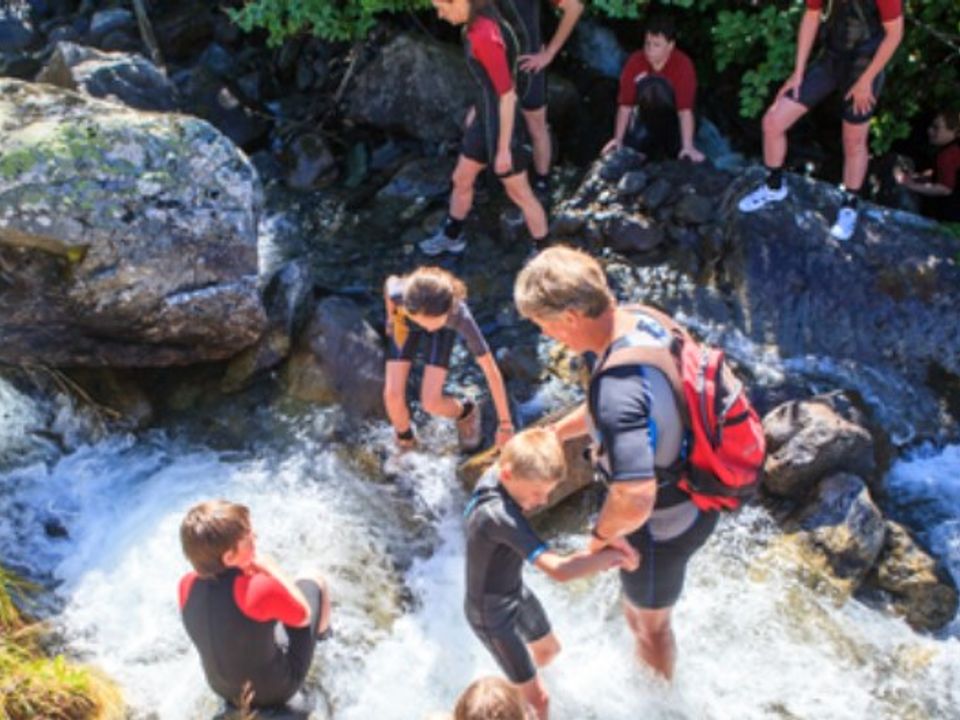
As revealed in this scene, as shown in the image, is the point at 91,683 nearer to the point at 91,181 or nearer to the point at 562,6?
the point at 91,181

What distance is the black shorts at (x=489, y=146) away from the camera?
6.86 meters

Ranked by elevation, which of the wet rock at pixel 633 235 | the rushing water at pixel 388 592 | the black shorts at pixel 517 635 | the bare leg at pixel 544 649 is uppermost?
the wet rock at pixel 633 235

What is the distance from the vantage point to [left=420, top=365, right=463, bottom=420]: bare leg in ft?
19.8

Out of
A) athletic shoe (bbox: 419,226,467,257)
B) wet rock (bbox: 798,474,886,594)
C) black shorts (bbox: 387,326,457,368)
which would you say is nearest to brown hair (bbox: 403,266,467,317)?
black shorts (bbox: 387,326,457,368)

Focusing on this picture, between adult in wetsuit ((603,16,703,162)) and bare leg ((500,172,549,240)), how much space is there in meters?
1.08

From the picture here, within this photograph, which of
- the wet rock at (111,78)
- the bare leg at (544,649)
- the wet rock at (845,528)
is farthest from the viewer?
the wet rock at (111,78)

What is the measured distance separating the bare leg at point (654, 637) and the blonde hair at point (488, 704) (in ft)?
3.59

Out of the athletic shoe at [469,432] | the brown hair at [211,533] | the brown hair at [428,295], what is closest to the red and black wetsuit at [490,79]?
the brown hair at [428,295]

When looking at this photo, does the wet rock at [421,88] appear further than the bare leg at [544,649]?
Yes

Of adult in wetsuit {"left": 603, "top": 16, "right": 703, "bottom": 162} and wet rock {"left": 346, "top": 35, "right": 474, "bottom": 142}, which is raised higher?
adult in wetsuit {"left": 603, "top": 16, "right": 703, "bottom": 162}

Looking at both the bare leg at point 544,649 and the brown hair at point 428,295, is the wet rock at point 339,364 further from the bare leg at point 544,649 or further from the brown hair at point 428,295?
the bare leg at point 544,649

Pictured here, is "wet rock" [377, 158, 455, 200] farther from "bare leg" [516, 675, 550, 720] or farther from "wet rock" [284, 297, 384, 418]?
"bare leg" [516, 675, 550, 720]

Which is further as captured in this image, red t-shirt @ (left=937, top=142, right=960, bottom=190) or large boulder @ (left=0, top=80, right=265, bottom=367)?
red t-shirt @ (left=937, top=142, right=960, bottom=190)

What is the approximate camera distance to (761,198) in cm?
721
